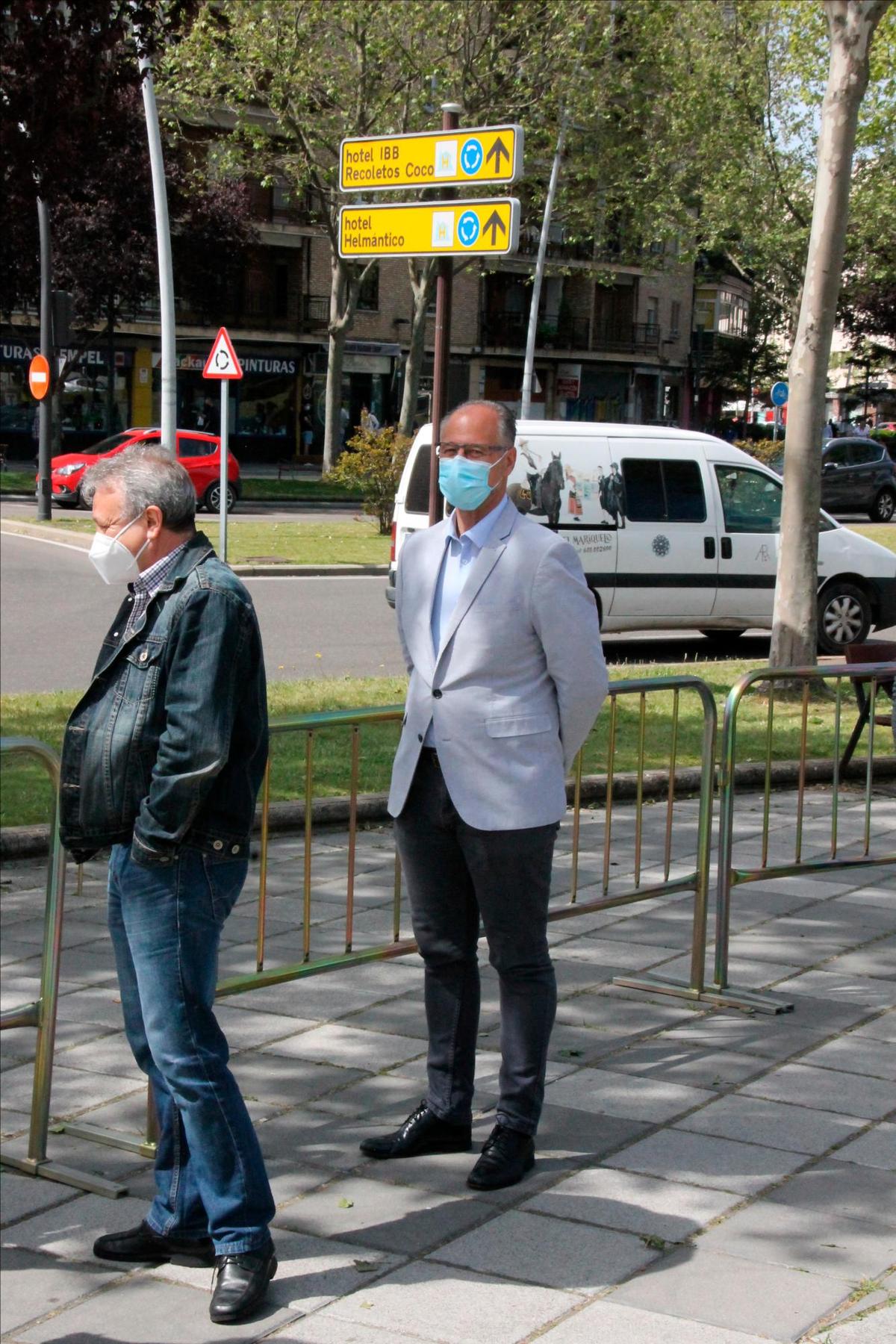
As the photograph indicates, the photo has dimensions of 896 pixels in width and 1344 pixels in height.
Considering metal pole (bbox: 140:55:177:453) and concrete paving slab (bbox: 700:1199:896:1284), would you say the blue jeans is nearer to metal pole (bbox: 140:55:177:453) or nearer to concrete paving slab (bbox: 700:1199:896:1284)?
concrete paving slab (bbox: 700:1199:896:1284)

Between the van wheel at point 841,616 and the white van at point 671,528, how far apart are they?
0.01 m

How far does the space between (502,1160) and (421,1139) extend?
0.95 ft

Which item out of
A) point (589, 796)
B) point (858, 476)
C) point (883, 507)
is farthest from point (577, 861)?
point (883, 507)

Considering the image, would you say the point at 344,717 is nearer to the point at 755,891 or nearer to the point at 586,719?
the point at 586,719

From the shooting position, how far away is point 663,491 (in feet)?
50.5

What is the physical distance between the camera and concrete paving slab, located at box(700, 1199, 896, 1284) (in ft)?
12.2

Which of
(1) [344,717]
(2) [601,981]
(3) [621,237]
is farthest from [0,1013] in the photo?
(3) [621,237]

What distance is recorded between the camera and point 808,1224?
3.94 metres

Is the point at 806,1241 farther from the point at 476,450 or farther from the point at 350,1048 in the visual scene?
the point at 476,450

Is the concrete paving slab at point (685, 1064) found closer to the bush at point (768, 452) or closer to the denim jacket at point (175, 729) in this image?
the denim jacket at point (175, 729)

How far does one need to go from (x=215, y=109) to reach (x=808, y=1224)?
36.6 meters

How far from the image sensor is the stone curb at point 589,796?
6887 millimetres

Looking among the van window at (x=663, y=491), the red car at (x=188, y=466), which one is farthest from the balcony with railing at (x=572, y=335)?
the van window at (x=663, y=491)

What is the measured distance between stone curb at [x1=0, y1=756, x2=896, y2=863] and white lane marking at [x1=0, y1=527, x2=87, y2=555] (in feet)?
48.8
